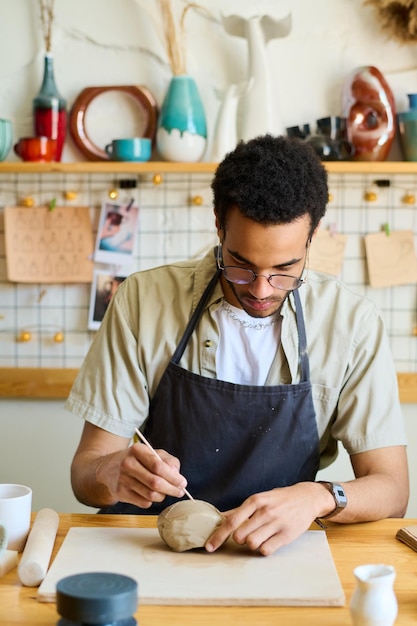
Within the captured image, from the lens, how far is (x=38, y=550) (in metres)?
1.41

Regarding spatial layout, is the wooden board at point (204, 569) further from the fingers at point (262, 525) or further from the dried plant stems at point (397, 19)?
the dried plant stems at point (397, 19)

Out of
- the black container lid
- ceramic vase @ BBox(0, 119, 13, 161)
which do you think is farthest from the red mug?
the black container lid

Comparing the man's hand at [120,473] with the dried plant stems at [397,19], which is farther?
the dried plant stems at [397,19]

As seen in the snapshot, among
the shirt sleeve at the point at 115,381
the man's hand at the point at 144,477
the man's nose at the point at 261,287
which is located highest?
the man's nose at the point at 261,287

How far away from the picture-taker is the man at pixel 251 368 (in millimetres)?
1745

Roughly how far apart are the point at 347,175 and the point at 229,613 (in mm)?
2031

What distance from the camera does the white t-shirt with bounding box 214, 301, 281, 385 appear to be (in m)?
1.94

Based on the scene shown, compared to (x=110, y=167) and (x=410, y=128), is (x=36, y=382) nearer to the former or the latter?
(x=110, y=167)

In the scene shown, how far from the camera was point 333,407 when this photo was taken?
195 cm

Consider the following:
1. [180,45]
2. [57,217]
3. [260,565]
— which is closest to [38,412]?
[57,217]

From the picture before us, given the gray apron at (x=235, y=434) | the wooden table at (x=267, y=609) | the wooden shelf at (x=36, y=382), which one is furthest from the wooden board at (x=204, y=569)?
the wooden shelf at (x=36, y=382)

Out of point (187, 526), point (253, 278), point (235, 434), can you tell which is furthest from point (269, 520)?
point (253, 278)

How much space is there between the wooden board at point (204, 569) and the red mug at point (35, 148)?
1.62 meters

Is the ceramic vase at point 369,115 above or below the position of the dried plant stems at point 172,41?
below
